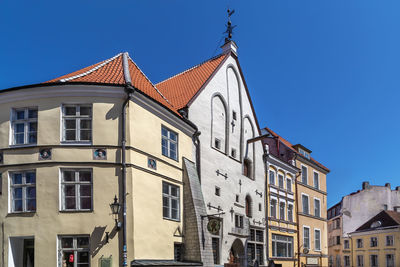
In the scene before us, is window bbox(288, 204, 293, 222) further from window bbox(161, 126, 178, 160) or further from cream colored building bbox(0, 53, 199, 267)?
cream colored building bbox(0, 53, 199, 267)

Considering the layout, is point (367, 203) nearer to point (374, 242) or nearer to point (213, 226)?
point (374, 242)

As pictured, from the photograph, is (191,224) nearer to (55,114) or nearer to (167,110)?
(167,110)

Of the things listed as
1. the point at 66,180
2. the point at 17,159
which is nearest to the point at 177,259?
the point at 66,180

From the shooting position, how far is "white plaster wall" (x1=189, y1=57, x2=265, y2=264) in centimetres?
2436

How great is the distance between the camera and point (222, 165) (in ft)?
85.3

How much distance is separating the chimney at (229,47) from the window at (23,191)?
16.8 m

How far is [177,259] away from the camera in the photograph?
2075 centimetres

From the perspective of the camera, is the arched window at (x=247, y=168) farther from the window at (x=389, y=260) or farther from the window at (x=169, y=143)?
the window at (x=389, y=260)

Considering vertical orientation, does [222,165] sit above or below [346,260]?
above

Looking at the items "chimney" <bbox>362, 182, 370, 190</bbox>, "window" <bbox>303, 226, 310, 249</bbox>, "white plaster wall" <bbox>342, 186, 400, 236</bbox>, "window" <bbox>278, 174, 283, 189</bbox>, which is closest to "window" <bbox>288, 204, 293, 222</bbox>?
"window" <bbox>278, 174, 283, 189</bbox>

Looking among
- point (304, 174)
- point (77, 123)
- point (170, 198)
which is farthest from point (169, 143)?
point (304, 174)

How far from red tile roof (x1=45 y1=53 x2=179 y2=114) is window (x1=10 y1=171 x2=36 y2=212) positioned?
3.91 meters

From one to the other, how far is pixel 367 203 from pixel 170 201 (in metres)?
48.2

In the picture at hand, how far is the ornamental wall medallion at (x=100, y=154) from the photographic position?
695 inches
